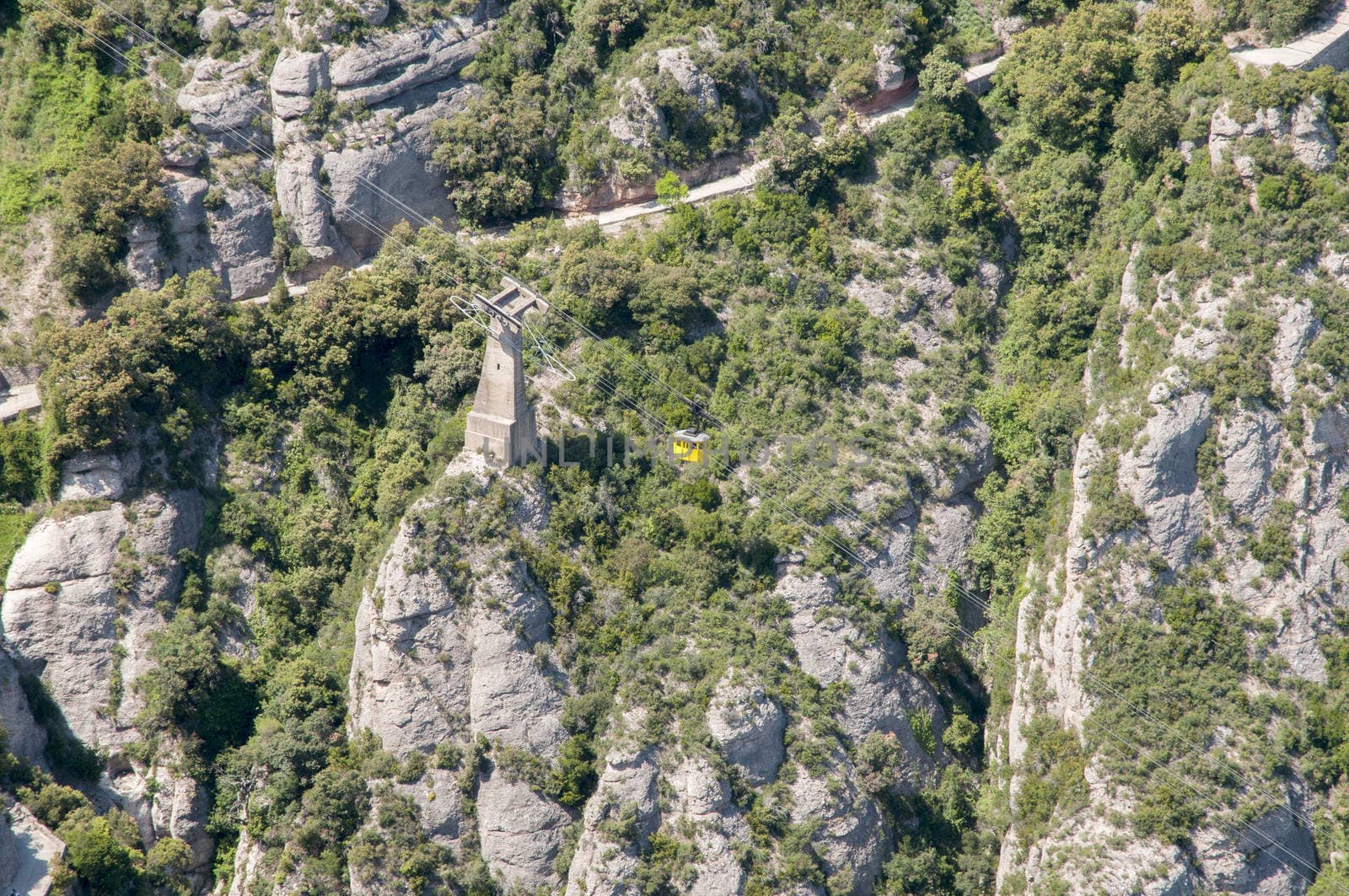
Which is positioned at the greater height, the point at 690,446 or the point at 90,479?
the point at 690,446

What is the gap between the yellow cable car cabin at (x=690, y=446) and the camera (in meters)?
82.6

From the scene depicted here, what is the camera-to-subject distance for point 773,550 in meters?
80.9

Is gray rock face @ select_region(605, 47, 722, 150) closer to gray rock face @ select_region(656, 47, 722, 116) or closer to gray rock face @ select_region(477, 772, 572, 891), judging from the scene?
gray rock face @ select_region(656, 47, 722, 116)

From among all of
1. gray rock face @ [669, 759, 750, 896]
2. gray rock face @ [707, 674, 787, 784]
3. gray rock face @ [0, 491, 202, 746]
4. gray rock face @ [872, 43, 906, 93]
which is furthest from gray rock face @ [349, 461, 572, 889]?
gray rock face @ [872, 43, 906, 93]

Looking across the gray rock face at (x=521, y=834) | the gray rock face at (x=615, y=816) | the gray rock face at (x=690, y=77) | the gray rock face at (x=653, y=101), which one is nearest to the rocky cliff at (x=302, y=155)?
the gray rock face at (x=653, y=101)

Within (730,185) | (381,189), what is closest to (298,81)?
(381,189)

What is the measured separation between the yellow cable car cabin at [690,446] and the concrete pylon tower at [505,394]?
846cm

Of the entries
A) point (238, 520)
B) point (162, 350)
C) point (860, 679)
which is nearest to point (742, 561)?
point (860, 679)

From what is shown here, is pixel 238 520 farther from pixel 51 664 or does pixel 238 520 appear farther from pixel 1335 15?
pixel 1335 15

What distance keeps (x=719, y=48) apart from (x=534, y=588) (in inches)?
1542

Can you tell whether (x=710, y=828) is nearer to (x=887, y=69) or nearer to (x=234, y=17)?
(x=887, y=69)

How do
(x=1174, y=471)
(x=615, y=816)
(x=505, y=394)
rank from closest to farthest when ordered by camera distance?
(x=615, y=816), (x=1174, y=471), (x=505, y=394)

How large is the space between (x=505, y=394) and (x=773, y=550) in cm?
1800

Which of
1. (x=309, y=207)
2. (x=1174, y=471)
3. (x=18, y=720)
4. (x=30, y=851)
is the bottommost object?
(x=30, y=851)
